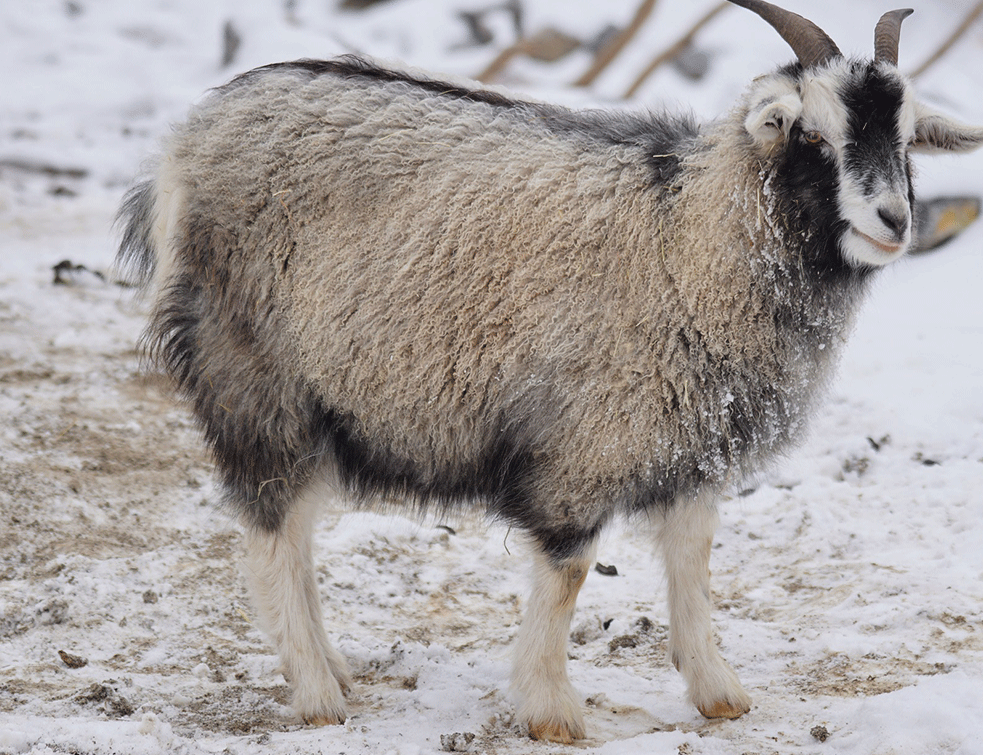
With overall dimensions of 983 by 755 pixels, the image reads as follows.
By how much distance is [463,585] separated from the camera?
16.6 ft

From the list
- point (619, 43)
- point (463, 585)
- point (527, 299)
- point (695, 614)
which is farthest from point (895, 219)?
point (619, 43)

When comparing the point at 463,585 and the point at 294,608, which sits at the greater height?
the point at 294,608

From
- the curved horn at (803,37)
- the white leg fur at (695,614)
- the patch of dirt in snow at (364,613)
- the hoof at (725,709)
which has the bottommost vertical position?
the patch of dirt in snow at (364,613)

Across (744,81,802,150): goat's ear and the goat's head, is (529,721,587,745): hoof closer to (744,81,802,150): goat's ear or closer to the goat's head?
the goat's head

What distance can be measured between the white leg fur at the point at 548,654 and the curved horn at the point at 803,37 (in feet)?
6.18

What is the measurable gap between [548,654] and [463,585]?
52.3 inches

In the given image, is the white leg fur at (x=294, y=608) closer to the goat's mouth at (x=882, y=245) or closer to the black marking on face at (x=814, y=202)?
the black marking on face at (x=814, y=202)

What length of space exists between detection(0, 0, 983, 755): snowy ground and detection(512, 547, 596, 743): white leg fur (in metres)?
0.11

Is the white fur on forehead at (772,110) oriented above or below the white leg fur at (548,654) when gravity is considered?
above

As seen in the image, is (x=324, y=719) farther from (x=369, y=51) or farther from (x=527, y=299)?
(x=369, y=51)

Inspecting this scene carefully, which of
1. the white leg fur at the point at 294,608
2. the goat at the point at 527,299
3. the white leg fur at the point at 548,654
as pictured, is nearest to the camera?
the goat at the point at 527,299

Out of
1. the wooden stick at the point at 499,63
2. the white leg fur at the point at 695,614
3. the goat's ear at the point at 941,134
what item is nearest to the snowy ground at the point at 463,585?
the white leg fur at the point at 695,614

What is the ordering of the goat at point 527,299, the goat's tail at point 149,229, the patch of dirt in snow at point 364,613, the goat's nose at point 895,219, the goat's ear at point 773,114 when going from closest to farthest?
the goat's nose at point 895,219 < the goat's ear at point 773,114 < the goat at point 527,299 < the patch of dirt in snow at point 364,613 < the goat's tail at point 149,229

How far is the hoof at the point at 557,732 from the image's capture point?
3660 mm
